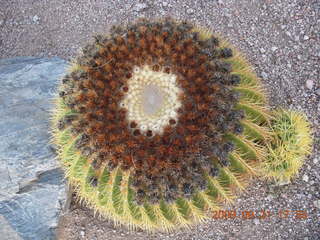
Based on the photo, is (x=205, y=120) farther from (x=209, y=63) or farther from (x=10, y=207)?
(x=10, y=207)

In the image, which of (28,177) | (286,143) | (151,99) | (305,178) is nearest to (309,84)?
(305,178)

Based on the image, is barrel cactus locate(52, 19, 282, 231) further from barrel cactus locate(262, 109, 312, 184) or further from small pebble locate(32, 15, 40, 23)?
small pebble locate(32, 15, 40, 23)

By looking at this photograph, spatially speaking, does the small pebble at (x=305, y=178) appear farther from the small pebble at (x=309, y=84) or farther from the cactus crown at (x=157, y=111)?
the cactus crown at (x=157, y=111)

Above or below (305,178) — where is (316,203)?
below

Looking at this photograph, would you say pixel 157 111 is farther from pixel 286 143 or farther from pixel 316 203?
pixel 316 203

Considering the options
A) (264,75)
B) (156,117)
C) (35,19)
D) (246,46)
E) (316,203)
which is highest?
(246,46)

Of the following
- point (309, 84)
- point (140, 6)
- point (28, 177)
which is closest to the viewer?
point (28, 177)

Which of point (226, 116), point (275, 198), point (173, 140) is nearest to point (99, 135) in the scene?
point (173, 140)

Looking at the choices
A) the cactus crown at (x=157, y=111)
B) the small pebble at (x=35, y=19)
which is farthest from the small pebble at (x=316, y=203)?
the small pebble at (x=35, y=19)
